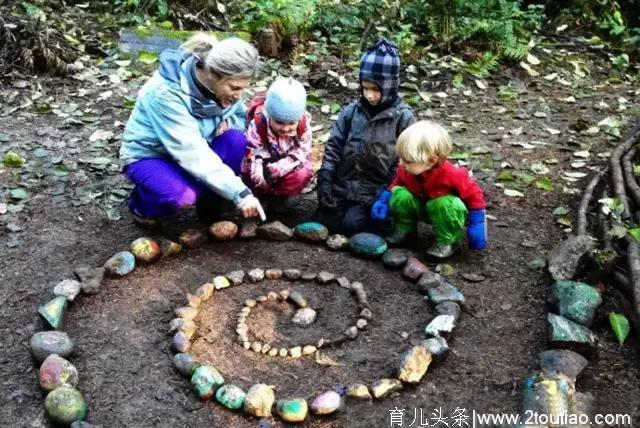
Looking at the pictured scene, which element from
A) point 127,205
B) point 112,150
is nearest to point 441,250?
point 127,205

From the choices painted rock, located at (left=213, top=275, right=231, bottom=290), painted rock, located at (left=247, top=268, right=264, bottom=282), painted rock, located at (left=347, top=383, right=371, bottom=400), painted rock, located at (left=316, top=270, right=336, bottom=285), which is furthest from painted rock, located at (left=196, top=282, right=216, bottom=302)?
painted rock, located at (left=347, top=383, right=371, bottom=400)

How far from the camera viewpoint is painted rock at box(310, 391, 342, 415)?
3.07 m

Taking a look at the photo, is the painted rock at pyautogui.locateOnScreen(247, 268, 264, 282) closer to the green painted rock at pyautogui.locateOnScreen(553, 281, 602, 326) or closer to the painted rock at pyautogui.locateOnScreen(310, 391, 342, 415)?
the painted rock at pyautogui.locateOnScreen(310, 391, 342, 415)

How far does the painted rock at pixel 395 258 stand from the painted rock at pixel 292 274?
1.78 feet

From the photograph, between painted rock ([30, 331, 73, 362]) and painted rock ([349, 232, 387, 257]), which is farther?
painted rock ([349, 232, 387, 257])

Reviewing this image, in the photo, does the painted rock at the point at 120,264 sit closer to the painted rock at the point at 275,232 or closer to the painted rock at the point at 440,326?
the painted rock at the point at 275,232

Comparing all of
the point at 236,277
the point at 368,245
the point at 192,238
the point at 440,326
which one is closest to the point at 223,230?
the point at 192,238

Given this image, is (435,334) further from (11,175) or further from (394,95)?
(11,175)

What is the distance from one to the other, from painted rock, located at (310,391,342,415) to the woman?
49.5 inches

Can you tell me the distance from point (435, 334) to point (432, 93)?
4.05 meters

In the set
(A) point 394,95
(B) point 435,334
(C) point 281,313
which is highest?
(A) point 394,95

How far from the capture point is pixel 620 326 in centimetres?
349

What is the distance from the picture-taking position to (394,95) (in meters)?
4.38

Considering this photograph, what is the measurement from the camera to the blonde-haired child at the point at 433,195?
12.8 feet
